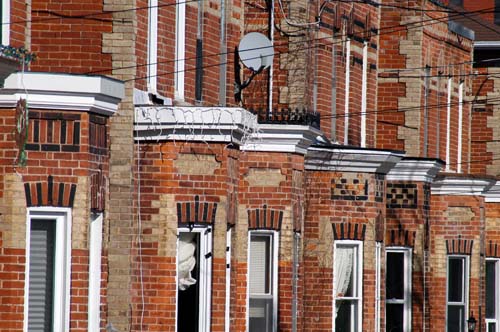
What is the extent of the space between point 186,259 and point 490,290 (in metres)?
19.7

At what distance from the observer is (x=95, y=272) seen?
60.3ft

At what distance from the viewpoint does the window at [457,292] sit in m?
35.4

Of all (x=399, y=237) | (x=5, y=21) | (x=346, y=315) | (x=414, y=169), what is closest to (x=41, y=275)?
(x=5, y=21)

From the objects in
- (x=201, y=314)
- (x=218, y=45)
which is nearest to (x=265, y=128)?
(x=218, y=45)

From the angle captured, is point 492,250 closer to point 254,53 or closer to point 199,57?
point 254,53

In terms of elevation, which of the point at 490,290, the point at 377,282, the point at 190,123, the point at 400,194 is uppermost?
the point at 190,123

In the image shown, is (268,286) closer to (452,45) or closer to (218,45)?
(218,45)

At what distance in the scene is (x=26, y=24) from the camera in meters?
18.6

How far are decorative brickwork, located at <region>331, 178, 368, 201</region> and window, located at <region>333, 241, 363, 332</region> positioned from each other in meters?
0.74

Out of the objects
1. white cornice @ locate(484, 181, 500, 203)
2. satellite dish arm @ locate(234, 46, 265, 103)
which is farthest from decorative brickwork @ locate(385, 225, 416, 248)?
satellite dish arm @ locate(234, 46, 265, 103)

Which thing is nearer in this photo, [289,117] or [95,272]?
[95,272]

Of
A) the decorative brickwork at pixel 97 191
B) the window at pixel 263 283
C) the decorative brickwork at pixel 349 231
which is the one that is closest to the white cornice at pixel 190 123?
the decorative brickwork at pixel 97 191

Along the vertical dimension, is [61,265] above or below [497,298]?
above

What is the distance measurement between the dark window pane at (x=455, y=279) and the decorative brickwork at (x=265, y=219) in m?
11.8
